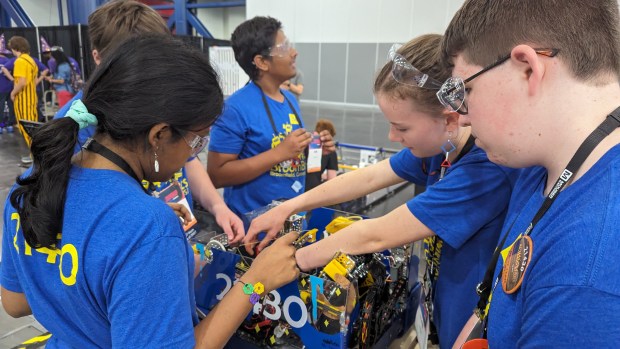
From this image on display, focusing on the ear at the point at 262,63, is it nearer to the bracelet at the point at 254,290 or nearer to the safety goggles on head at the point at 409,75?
the safety goggles on head at the point at 409,75

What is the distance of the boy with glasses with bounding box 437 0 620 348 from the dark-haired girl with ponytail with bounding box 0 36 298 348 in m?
0.56

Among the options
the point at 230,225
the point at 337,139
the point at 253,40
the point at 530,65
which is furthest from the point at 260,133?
the point at 337,139

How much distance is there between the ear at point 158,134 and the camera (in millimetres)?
863

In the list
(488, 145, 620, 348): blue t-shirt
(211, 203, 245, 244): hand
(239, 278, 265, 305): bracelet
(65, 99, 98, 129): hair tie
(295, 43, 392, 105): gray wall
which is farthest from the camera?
(295, 43, 392, 105): gray wall

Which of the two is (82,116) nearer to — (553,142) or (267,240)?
(267,240)

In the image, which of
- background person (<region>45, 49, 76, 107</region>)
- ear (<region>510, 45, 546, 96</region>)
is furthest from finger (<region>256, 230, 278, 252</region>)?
background person (<region>45, 49, 76, 107</region>)

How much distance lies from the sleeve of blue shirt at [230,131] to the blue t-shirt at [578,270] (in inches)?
62.4

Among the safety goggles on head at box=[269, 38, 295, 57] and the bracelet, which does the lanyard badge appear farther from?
the safety goggles on head at box=[269, 38, 295, 57]

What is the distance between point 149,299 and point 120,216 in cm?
16

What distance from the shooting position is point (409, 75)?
1138mm

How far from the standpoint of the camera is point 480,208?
3.55 feet

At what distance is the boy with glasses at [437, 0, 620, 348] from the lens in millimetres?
544

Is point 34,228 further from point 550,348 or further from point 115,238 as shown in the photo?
point 550,348

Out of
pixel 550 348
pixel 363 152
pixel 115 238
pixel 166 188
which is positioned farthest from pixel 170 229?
pixel 363 152
